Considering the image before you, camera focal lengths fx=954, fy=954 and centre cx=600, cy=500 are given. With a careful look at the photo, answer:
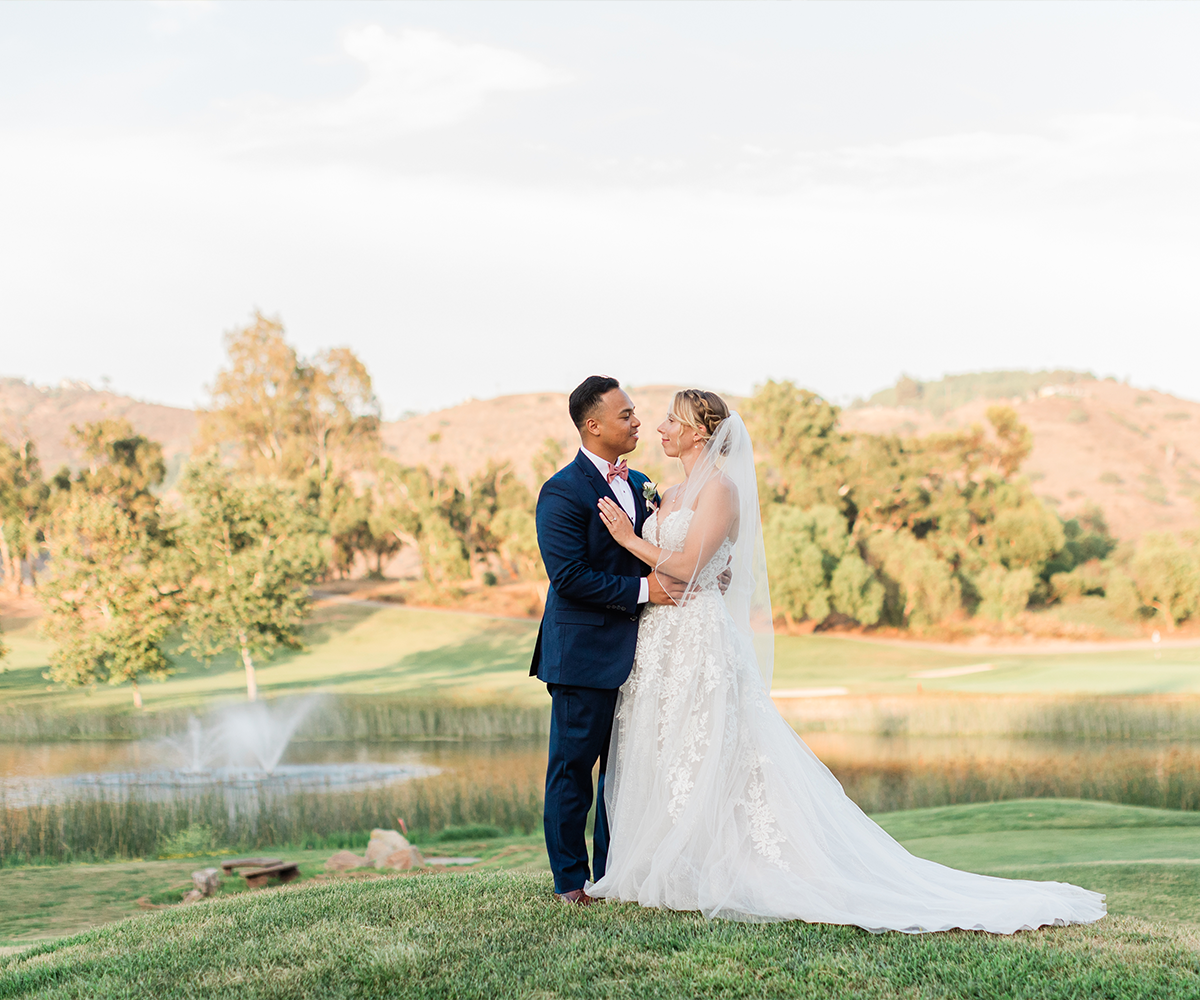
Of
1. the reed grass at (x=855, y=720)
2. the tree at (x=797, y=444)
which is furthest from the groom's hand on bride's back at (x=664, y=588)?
the tree at (x=797, y=444)

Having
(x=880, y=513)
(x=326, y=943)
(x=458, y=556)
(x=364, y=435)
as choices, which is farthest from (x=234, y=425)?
(x=326, y=943)

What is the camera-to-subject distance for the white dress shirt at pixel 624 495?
160 inches

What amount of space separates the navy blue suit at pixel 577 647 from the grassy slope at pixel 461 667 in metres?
18.3

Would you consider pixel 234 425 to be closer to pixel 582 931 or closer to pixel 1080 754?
pixel 1080 754

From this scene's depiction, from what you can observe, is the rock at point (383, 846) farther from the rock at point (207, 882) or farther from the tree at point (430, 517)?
the tree at point (430, 517)

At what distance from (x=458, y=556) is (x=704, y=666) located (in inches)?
1130

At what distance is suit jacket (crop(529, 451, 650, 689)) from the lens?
3.95 metres

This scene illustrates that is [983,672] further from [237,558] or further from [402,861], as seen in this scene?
[402,861]

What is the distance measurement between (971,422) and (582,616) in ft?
136

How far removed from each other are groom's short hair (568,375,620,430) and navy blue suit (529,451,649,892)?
0.20m

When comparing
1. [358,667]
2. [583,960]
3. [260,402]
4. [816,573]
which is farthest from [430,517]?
[583,960]

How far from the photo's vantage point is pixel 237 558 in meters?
20.1

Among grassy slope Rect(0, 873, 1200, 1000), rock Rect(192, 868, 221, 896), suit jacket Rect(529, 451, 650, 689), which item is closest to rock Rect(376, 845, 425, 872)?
rock Rect(192, 868, 221, 896)

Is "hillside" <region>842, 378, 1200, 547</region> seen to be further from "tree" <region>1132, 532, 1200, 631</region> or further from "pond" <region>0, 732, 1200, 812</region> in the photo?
"pond" <region>0, 732, 1200, 812</region>
